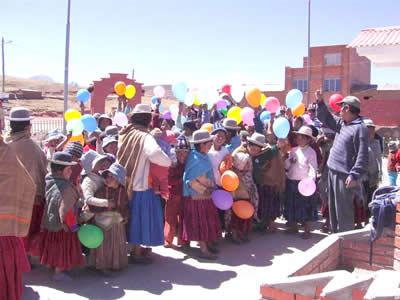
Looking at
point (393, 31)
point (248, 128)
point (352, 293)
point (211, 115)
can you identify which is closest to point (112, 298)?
point (352, 293)

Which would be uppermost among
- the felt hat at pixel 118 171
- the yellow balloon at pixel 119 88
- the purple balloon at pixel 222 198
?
the yellow balloon at pixel 119 88

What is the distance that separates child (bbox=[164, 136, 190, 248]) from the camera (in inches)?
202

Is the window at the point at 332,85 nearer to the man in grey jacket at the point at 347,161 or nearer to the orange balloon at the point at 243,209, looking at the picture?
the orange balloon at the point at 243,209

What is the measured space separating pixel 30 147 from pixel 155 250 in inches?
79.3

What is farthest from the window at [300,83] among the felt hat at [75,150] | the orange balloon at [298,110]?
the felt hat at [75,150]

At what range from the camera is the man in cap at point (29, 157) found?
4207 mm

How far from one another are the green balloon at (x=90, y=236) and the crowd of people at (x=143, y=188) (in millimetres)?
114

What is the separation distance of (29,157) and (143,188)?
1225 mm

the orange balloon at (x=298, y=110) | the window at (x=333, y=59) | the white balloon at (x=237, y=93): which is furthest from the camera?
the window at (x=333, y=59)

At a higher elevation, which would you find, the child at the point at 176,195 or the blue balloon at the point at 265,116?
the blue balloon at the point at 265,116

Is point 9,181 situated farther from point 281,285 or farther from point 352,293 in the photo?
point 352,293

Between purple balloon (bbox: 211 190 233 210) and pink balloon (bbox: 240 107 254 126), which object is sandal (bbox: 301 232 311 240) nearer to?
purple balloon (bbox: 211 190 233 210)

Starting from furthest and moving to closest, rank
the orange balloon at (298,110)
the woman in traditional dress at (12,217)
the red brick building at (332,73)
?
the red brick building at (332,73), the orange balloon at (298,110), the woman in traditional dress at (12,217)

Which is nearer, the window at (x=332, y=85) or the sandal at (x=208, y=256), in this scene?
the sandal at (x=208, y=256)
